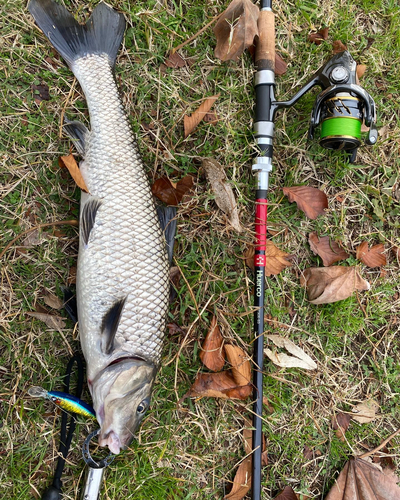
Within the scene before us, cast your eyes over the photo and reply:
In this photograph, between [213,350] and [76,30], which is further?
[213,350]

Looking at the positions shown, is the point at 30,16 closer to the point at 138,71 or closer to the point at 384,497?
the point at 138,71

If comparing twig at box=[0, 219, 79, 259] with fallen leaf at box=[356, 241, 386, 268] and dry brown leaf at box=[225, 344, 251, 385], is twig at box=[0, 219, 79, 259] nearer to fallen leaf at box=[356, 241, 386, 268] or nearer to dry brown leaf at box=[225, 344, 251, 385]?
dry brown leaf at box=[225, 344, 251, 385]

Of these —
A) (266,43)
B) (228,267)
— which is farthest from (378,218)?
(266,43)

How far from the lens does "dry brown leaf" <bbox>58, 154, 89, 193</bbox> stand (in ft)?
6.87

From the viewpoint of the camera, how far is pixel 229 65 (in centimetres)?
252

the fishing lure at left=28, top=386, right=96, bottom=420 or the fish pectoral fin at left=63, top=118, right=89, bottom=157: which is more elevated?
the fish pectoral fin at left=63, top=118, right=89, bottom=157

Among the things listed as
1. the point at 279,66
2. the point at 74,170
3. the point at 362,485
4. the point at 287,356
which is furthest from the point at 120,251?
the point at 362,485

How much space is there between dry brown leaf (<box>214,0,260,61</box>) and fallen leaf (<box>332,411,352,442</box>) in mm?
2434

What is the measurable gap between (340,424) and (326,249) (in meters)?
1.17

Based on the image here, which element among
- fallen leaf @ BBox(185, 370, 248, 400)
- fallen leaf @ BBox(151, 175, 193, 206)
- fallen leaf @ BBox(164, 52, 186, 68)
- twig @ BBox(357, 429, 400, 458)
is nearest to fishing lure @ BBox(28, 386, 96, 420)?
fallen leaf @ BBox(185, 370, 248, 400)

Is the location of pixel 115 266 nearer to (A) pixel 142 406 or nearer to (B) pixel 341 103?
(A) pixel 142 406

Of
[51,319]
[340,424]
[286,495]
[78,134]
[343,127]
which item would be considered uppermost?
[343,127]

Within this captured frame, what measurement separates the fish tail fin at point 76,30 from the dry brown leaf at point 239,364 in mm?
1856

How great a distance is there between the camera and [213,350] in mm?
2381
